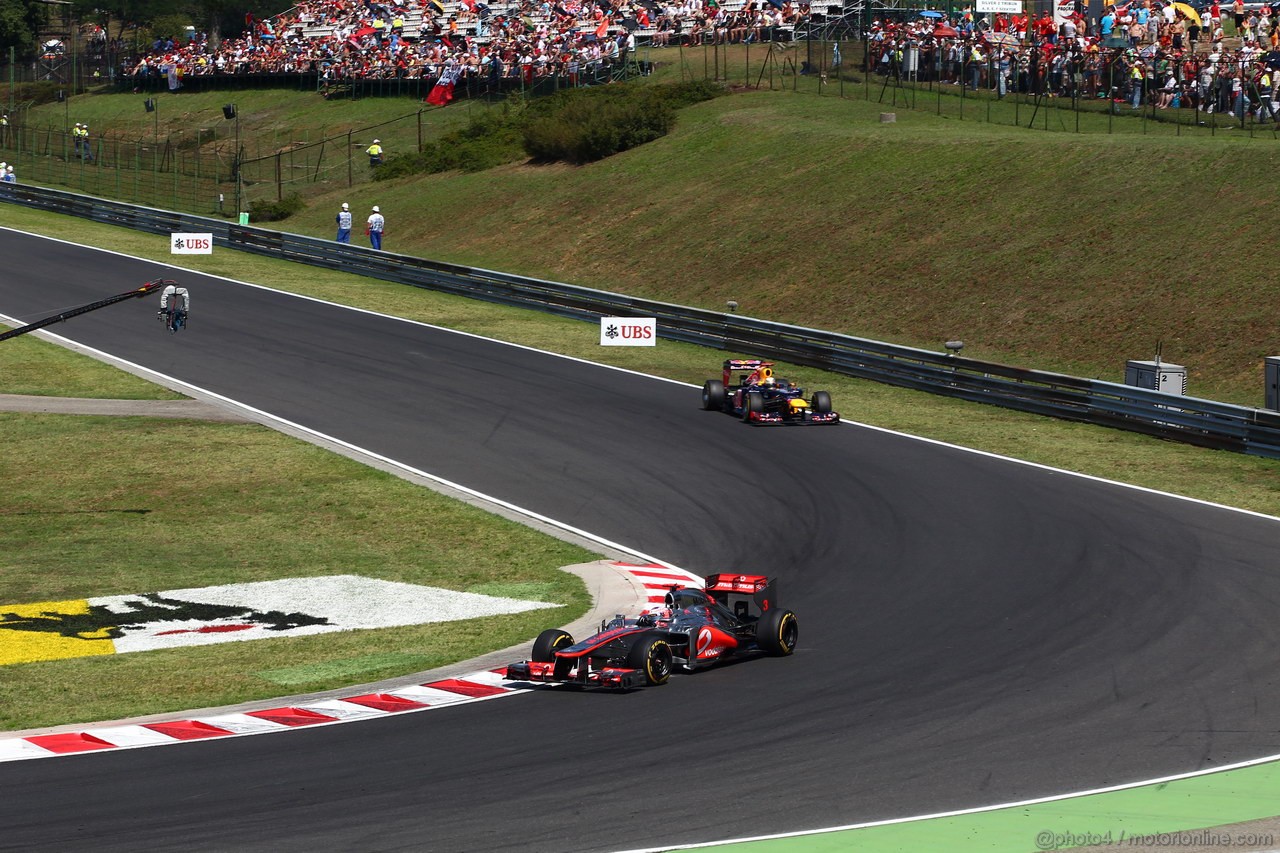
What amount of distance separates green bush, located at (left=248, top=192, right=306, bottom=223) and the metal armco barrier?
5154 millimetres

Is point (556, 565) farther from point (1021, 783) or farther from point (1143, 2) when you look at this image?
point (1143, 2)

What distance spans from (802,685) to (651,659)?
1.43m

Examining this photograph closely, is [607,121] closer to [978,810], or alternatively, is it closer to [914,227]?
[914,227]

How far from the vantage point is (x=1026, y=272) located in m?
39.3

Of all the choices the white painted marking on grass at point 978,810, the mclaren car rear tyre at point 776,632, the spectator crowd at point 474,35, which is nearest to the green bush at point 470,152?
the spectator crowd at point 474,35

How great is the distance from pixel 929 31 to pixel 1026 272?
19.3m

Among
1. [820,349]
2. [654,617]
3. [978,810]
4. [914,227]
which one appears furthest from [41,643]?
[914,227]

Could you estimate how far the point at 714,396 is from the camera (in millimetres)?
30250

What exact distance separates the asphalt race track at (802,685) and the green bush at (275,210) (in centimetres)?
3221

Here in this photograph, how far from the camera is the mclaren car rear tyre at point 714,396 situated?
3027 centimetres

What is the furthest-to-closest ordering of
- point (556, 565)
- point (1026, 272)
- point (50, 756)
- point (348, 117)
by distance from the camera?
1. point (348, 117)
2. point (1026, 272)
3. point (556, 565)
4. point (50, 756)

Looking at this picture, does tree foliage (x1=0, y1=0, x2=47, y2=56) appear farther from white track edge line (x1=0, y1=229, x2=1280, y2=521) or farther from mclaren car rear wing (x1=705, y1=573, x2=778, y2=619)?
mclaren car rear wing (x1=705, y1=573, x2=778, y2=619)

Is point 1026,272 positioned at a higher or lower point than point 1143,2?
lower

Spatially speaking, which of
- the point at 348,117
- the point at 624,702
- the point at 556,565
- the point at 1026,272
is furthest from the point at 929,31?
the point at 624,702
